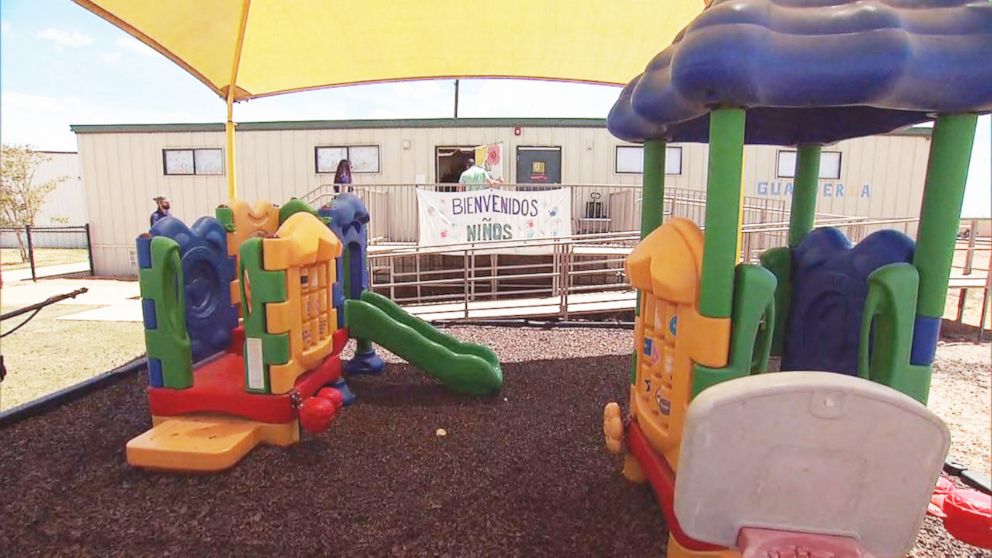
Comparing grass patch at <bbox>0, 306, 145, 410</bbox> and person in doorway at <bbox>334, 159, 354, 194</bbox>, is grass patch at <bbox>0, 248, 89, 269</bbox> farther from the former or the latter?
person in doorway at <bbox>334, 159, 354, 194</bbox>

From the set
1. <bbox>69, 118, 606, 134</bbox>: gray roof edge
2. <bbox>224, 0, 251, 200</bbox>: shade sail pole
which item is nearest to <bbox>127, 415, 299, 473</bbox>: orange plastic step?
<bbox>224, 0, 251, 200</bbox>: shade sail pole

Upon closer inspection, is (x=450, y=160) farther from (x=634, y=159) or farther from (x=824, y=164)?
(x=824, y=164)

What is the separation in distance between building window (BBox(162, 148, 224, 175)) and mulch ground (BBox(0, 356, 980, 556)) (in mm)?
10300

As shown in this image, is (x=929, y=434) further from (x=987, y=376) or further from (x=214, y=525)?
(x=987, y=376)

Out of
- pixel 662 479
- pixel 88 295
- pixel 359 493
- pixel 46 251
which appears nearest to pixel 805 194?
pixel 662 479

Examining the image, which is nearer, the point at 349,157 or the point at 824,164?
the point at 824,164

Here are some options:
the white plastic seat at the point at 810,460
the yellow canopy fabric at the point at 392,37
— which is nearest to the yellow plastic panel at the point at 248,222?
the yellow canopy fabric at the point at 392,37

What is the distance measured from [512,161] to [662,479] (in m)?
10.6

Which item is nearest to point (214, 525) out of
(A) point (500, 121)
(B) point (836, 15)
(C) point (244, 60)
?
(B) point (836, 15)

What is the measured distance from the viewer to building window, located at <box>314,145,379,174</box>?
12453 mm

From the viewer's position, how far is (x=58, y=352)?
657 centimetres

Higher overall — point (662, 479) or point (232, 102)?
point (232, 102)

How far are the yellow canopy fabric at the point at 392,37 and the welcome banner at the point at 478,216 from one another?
99.0 inches

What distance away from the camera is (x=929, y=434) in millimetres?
1561
